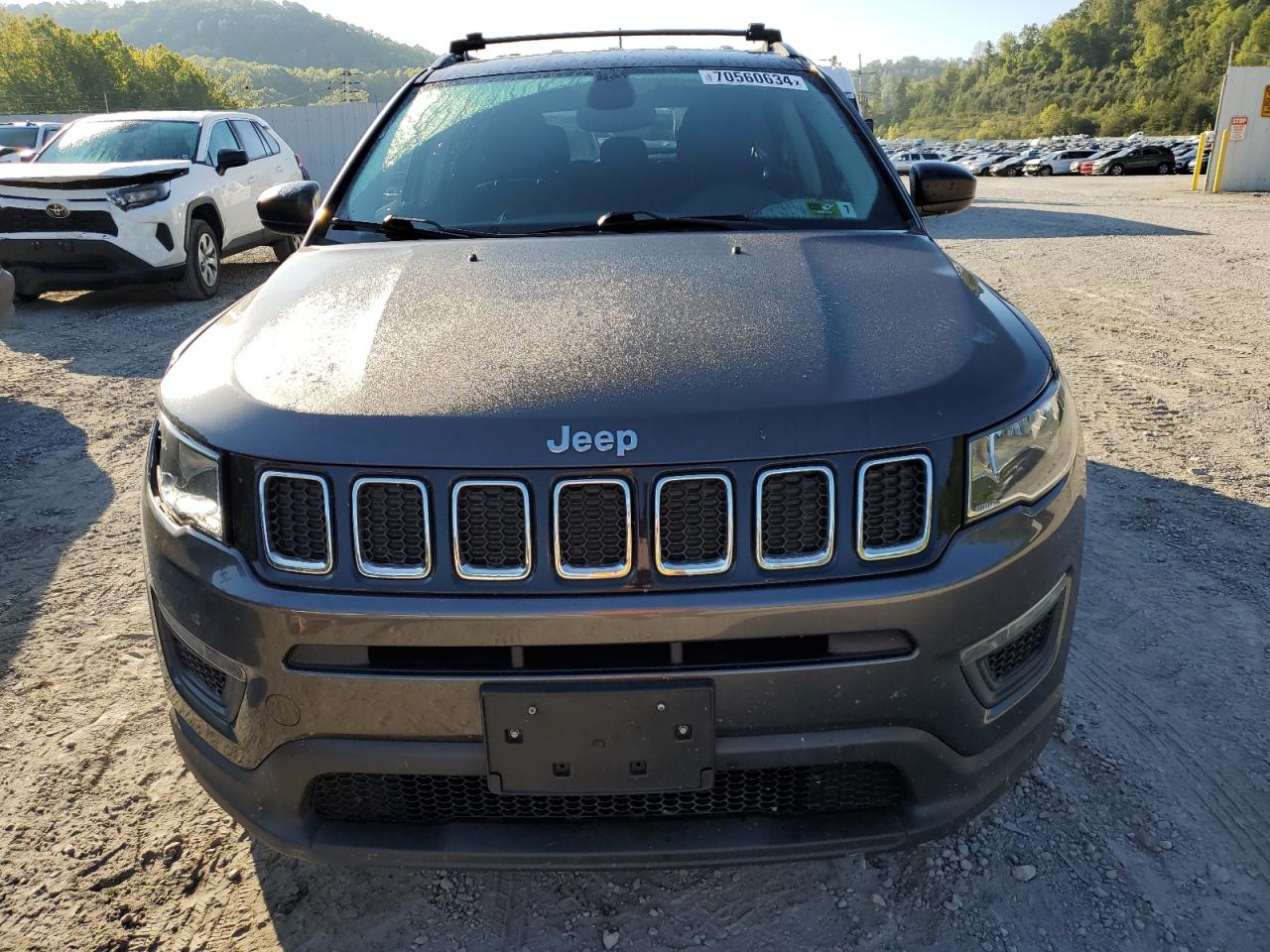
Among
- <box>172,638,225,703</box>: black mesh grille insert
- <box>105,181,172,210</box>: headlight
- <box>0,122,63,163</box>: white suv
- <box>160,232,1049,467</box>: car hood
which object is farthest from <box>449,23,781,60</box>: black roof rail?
<box>0,122,63,163</box>: white suv

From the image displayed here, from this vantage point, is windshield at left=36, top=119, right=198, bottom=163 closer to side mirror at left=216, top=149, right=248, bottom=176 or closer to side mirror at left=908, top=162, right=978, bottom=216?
side mirror at left=216, top=149, right=248, bottom=176

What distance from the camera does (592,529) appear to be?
5.18 feet

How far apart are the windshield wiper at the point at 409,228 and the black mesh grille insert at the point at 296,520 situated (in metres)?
1.13

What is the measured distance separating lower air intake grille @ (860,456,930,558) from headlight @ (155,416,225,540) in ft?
3.55

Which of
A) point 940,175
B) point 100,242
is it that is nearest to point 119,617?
point 940,175

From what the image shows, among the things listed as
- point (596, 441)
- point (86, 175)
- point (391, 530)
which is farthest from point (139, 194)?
point (596, 441)

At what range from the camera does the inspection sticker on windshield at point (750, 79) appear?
3088mm

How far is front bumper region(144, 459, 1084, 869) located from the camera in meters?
1.57

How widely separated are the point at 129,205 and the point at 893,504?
8201 mm

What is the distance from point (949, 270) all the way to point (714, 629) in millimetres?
1172

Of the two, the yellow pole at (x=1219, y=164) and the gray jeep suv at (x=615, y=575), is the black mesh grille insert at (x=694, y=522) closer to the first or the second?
the gray jeep suv at (x=615, y=575)

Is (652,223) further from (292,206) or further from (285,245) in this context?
(285,245)

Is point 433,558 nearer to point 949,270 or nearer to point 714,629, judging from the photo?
point 714,629

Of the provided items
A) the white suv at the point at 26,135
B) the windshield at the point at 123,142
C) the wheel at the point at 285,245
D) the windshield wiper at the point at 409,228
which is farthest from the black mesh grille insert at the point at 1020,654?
the white suv at the point at 26,135
